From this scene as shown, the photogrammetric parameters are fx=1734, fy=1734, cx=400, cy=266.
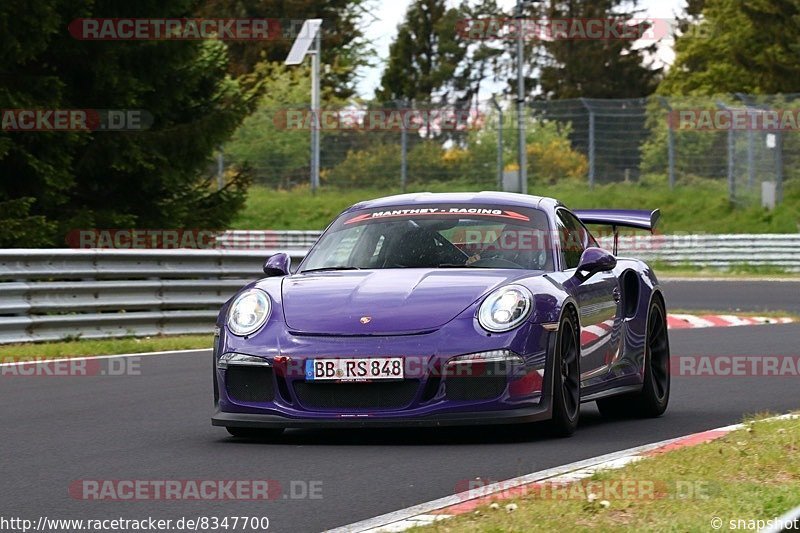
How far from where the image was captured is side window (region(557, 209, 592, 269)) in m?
9.69

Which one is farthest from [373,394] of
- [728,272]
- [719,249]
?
[719,249]

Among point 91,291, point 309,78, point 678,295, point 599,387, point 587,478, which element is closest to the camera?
point 587,478

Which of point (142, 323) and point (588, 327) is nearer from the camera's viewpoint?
point (588, 327)

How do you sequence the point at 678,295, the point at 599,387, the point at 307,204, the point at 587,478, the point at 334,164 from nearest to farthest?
1. the point at 587,478
2. the point at 599,387
3. the point at 678,295
4. the point at 334,164
5. the point at 307,204

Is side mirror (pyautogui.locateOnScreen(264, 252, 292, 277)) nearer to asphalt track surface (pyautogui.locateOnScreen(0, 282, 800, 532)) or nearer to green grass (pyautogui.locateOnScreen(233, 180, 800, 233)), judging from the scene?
asphalt track surface (pyautogui.locateOnScreen(0, 282, 800, 532))

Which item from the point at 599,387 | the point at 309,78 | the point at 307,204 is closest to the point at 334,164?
the point at 307,204

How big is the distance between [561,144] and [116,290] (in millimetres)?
27364

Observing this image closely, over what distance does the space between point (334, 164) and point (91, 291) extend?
2980 cm

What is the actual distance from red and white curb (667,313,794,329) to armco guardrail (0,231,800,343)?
5.11 meters

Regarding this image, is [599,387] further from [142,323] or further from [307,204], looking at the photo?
[307,204]

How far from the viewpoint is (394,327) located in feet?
27.3

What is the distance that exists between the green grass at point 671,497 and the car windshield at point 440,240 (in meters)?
1.92

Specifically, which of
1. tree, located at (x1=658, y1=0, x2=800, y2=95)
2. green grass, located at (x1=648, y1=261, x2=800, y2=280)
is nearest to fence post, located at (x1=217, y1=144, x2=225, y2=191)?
green grass, located at (x1=648, y1=261, x2=800, y2=280)

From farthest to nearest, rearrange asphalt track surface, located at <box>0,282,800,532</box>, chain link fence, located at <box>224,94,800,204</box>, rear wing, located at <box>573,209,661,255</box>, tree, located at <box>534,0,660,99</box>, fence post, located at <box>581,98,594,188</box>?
tree, located at <box>534,0,660,99</box> → fence post, located at <box>581,98,594,188</box> → chain link fence, located at <box>224,94,800,204</box> → rear wing, located at <box>573,209,661,255</box> → asphalt track surface, located at <box>0,282,800,532</box>
